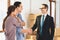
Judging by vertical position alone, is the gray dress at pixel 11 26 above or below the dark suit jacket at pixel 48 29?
above

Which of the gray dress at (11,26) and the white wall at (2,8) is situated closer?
the gray dress at (11,26)

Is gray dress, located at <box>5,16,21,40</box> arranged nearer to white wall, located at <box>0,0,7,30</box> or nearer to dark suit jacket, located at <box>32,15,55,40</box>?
dark suit jacket, located at <box>32,15,55,40</box>

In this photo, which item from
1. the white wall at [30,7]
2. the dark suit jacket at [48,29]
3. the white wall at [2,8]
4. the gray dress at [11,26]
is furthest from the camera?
the white wall at [30,7]

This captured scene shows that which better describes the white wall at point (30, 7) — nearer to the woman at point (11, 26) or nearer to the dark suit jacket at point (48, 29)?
the dark suit jacket at point (48, 29)

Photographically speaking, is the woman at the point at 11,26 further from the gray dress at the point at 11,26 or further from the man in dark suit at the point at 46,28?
the man in dark suit at the point at 46,28

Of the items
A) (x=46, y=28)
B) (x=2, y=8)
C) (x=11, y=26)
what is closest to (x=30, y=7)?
(x=2, y=8)

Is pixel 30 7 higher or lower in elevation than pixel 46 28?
higher

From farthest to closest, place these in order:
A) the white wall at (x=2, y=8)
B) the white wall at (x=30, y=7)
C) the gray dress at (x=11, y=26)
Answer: the white wall at (x=30, y=7) < the white wall at (x=2, y=8) < the gray dress at (x=11, y=26)

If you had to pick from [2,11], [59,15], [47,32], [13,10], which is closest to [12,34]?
[13,10]

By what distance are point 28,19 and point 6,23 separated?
302cm

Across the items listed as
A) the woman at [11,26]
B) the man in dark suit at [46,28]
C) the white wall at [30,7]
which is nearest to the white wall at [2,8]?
the white wall at [30,7]

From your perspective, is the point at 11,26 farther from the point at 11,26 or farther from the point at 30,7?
the point at 30,7

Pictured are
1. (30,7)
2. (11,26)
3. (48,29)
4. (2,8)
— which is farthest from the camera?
(30,7)

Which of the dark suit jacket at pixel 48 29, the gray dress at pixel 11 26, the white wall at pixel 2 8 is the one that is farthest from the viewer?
the white wall at pixel 2 8
